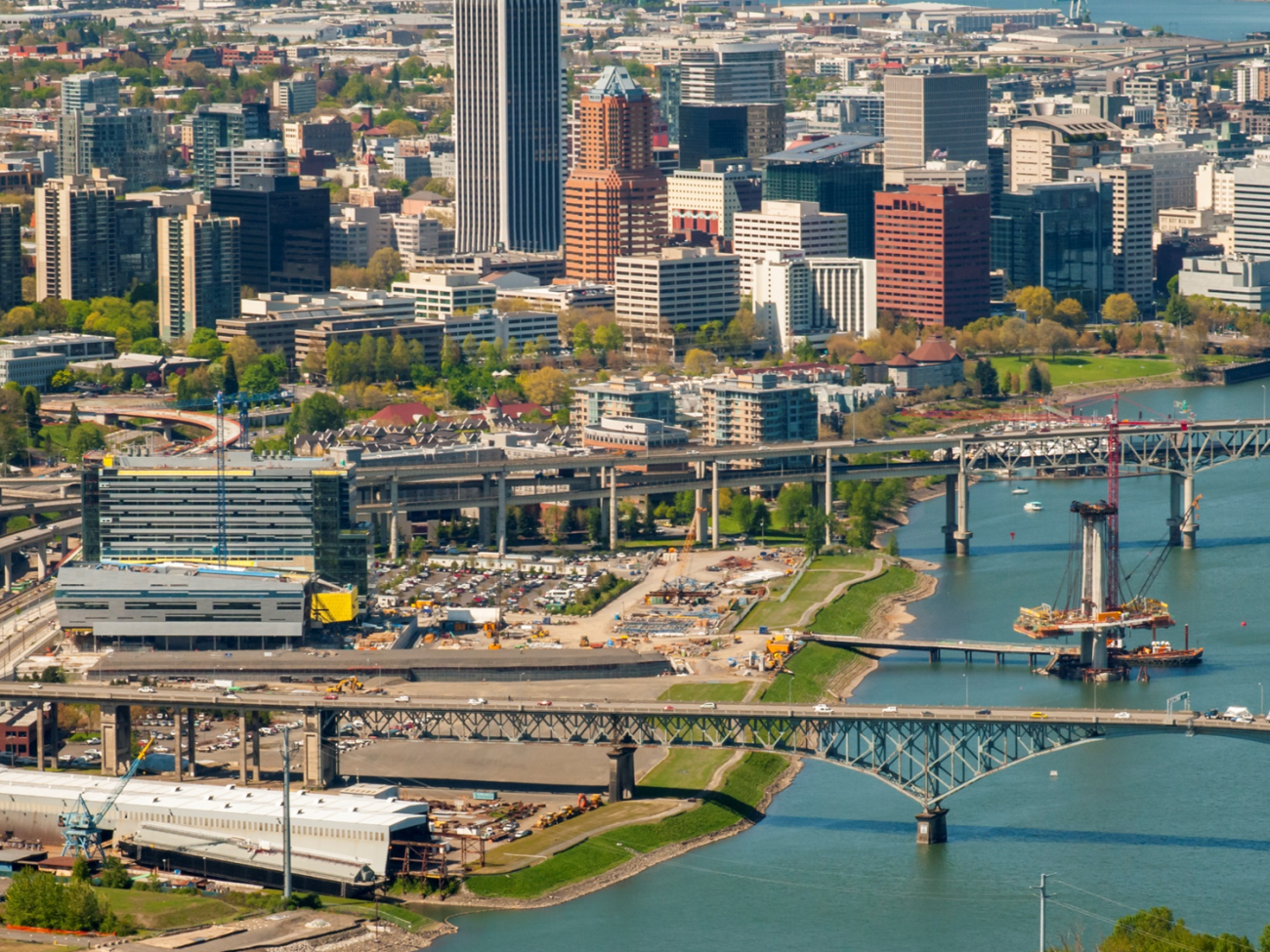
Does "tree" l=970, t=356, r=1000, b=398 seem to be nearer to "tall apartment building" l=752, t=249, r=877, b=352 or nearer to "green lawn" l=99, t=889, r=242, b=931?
"tall apartment building" l=752, t=249, r=877, b=352

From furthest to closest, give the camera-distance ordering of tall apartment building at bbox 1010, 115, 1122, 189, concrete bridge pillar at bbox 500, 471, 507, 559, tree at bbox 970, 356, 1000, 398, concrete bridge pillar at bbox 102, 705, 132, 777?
1. tall apartment building at bbox 1010, 115, 1122, 189
2. tree at bbox 970, 356, 1000, 398
3. concrete bridge pillar at bbox 500, 471, 507, 559
4. concrete bridge pillar at bbox 102, 705, 132, 777

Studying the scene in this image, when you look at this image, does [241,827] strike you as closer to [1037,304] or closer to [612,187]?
[1037,304]

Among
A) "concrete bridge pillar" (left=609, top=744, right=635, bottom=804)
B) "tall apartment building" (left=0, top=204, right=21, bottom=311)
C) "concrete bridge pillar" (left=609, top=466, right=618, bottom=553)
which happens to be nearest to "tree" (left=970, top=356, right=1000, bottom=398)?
"concrete bridge pillar" (left=609, top=466, right=618, bottom=553)

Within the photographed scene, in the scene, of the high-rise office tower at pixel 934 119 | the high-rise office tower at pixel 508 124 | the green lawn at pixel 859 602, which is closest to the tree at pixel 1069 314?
the high-rise office tower at pixel 934 119

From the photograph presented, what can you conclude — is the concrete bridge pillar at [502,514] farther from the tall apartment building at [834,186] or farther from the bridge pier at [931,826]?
the tall apartment building at [834,186]

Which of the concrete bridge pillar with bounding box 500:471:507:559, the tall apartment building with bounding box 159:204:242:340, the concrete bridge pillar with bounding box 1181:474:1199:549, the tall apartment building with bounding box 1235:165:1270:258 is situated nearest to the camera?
the concrete bridge pillar with bounding box 500:471:507:559

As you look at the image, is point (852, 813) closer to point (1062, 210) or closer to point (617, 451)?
point (617, 451)
